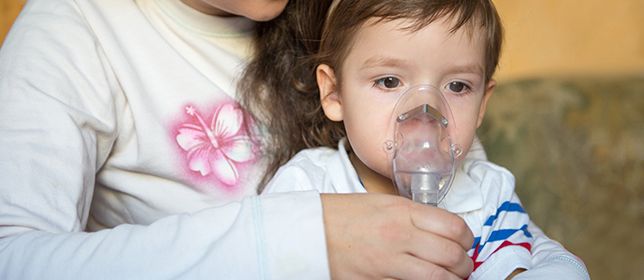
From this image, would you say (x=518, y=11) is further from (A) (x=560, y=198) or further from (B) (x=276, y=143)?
(B) (x=276, y=143)

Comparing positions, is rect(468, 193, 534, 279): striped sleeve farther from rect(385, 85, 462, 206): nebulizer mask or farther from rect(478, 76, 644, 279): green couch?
rect(478, 76, 644, 279): green couch

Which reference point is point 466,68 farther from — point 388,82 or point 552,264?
point 552,264

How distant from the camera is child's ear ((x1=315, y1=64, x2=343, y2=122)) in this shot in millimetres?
1370

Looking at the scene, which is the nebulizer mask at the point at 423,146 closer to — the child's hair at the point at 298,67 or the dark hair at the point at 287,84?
the child's hair at the point at 298,67

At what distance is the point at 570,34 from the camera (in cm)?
277

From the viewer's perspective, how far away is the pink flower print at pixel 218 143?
4.56ft

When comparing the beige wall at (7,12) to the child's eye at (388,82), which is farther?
the beige wall at (7,12)

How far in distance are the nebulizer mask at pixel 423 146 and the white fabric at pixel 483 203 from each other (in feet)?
0.49

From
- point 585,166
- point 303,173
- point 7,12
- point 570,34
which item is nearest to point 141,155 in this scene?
point 303,173

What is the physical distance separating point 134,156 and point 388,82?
423 millimetres

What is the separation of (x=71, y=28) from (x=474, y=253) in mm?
707

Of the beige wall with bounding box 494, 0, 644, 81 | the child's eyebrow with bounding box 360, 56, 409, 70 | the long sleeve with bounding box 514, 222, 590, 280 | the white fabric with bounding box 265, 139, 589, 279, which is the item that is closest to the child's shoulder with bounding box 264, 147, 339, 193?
the white fabric with bounding box 265, 139, 589, 279

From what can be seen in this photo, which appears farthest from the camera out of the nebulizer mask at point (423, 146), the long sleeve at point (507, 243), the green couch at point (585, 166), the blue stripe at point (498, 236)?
the green couch at point (585, 166)

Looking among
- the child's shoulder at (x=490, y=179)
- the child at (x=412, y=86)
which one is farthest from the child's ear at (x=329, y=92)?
the child's shoulder at (x=490, y=179)
